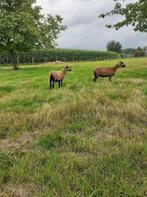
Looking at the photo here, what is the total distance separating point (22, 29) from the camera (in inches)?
1139

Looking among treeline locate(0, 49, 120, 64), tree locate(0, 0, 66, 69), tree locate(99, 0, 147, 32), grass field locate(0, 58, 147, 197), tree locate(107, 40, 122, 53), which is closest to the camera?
grass field locate(0, 58, 147, 197)

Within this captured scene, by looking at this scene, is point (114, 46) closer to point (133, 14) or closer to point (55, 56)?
point (55, 56)

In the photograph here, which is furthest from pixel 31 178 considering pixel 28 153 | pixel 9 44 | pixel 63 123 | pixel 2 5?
pixel 2 5

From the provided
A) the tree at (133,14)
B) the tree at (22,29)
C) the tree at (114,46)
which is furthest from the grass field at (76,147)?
the tree at (114,46)

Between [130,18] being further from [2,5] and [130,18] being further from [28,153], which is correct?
[2,5]

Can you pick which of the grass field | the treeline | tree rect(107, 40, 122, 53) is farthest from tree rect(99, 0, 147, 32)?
tree rect(107, 40, 122, 53)

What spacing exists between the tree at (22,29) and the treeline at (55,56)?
26.2m

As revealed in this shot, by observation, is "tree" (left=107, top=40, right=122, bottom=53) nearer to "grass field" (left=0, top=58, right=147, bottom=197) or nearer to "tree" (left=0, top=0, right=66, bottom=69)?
"tree" (left=0, top=0, right=66, bottom=69)

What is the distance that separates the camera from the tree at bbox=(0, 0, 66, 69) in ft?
94.1

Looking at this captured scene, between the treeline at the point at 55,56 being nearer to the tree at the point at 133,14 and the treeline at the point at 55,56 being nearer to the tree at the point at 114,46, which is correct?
the tree at the point at 114,46

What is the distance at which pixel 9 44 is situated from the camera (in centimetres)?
3008

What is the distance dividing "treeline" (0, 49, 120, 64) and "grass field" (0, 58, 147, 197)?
52259 mm

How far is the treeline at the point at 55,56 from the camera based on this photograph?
63.8 metres

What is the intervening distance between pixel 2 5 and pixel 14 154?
2767 cm
